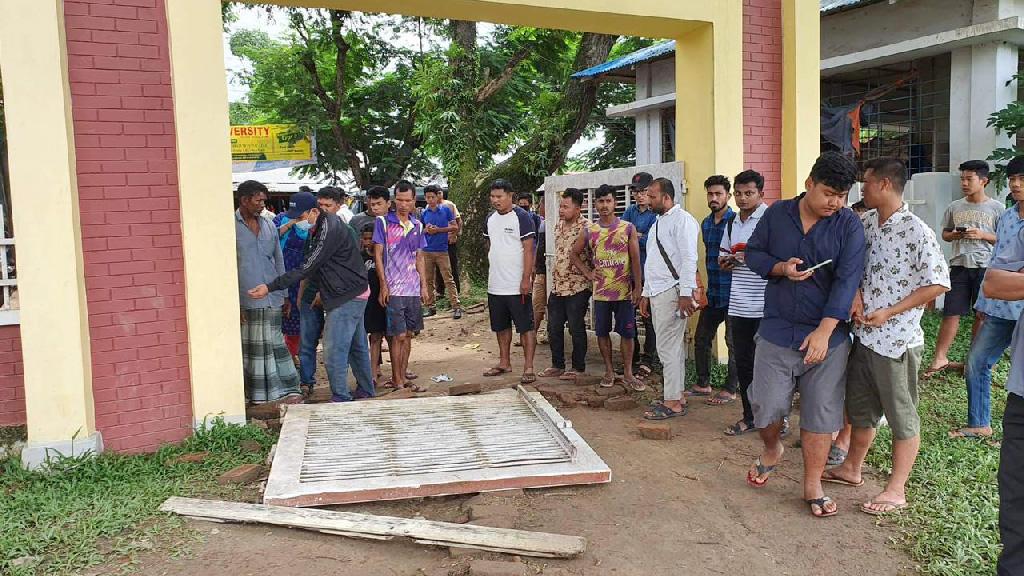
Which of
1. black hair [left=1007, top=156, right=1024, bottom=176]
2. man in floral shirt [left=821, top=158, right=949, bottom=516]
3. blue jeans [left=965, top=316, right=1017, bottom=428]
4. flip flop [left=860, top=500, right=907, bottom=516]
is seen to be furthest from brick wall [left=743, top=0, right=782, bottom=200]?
flip flop [left=860, top=500, right=907, bottom=516]

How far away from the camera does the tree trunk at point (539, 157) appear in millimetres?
12289

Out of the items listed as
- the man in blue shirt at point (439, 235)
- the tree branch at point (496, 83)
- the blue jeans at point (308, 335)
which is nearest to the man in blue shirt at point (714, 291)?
the blue jeans at point (308, 335)

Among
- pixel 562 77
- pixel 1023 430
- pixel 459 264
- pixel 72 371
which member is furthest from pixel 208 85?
pixel 562 77

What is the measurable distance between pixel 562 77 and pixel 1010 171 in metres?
12.0

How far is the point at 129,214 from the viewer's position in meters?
4.75

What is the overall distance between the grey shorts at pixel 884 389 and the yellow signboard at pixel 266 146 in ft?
60.4

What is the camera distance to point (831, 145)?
33.3 ft

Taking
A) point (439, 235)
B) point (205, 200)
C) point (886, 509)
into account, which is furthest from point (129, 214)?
point (439, 235)

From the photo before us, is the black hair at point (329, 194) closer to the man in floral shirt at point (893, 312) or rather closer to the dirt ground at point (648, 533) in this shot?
the dirt ground at point (648, 533)

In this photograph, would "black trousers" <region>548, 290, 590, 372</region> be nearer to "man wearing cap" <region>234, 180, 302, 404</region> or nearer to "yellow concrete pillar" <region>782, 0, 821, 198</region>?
"yellow concrete pillar" <region>782, 0, 821, 198</region>

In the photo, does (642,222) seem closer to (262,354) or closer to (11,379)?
(262,354)

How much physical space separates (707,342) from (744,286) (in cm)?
114

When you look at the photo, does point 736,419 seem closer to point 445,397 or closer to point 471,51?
point 445,397

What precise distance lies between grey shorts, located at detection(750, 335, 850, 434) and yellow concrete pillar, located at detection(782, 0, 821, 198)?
3.51m
